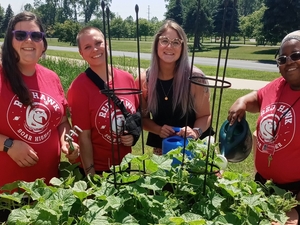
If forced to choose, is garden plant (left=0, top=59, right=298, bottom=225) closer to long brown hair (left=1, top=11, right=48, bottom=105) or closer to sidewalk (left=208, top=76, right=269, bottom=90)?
long brown hair (left=1, top=11, right=48, bottom=105)

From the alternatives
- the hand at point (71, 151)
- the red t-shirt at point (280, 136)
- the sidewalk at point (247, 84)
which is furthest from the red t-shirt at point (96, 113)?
the sidewalk at point (247, 84)

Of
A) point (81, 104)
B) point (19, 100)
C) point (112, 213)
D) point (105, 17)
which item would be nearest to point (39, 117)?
point (19, 100)

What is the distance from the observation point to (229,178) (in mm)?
1627

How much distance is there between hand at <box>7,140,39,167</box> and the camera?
2.01m

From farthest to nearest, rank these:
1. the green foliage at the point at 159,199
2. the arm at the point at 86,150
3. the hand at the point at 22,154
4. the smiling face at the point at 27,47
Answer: the arm at the point at 86,150 < the smiling face at the point at 27,47 < the hand at the point at 22,154 < the green foliage at the point at 159,199

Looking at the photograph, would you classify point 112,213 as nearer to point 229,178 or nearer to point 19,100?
point 229,178

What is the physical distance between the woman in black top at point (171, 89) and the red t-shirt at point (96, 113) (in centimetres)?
35

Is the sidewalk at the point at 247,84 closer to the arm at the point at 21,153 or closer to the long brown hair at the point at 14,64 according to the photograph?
the long brown hair at the point at 14,64

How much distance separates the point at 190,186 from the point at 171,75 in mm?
1381

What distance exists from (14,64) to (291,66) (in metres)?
1.68

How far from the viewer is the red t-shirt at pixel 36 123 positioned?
2.05 m

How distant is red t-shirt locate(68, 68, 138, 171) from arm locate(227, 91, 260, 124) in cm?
67

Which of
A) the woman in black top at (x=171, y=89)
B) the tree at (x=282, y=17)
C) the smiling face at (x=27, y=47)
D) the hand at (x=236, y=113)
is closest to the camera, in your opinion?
the smiling face at (x=27, y=47)

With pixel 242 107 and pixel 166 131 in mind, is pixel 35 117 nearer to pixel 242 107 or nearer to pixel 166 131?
pixel 166 131
